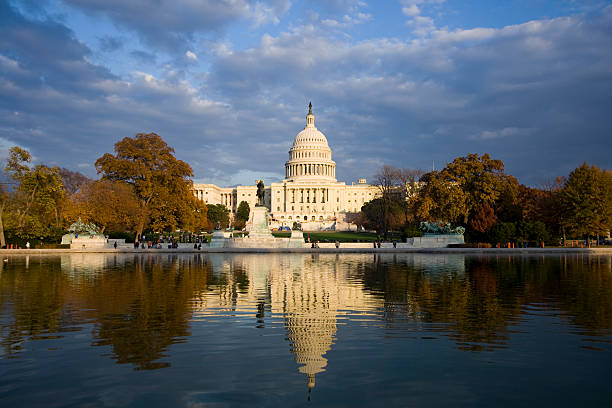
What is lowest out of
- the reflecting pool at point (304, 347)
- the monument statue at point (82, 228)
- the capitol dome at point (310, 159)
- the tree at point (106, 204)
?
the reflecting pool at point (304, 347)

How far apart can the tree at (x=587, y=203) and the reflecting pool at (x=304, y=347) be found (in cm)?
3856

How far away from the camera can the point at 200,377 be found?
22.8 feet

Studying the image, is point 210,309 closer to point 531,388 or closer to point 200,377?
point 200,377

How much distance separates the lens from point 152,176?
51.4 meters

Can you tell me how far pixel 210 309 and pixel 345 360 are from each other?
5.54m

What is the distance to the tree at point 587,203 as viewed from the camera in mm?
50175

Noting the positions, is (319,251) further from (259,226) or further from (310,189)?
(310,189)

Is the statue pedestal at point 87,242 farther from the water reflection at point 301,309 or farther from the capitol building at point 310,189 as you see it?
the capitol building at point 310,189

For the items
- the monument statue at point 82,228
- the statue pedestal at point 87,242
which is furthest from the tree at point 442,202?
the monument statue at point 82,228

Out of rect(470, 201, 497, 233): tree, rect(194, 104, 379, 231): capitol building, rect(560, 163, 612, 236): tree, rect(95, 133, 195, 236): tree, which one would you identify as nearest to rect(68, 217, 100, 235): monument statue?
rect(95, 133, 195, 236): tree

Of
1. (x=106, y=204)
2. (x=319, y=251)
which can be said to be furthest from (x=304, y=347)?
(x=106, y=204)

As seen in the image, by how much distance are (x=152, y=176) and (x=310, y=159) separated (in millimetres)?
112669

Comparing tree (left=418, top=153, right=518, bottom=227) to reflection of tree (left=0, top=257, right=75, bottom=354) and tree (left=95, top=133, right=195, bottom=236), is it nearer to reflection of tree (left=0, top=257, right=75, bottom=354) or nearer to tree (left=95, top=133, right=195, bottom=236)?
tree (left=95, top=133, right=195, bottom=236)

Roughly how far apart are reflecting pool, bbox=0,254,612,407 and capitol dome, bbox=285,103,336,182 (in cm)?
14730
